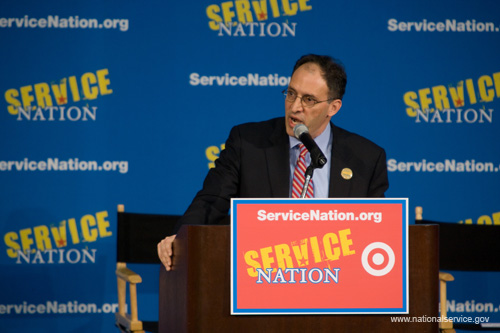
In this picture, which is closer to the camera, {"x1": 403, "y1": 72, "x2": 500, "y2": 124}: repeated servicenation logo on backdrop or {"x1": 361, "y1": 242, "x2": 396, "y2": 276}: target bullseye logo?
{"x1": 361, "y1": 242, "x2": 396, "y2": 276}: target bullseye logo

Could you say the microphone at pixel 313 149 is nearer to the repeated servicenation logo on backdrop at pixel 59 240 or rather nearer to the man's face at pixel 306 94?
the man's face at pixel 306 94

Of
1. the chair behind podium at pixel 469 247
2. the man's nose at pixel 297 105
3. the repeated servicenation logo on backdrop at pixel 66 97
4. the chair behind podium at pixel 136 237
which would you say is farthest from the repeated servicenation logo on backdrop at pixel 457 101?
the repeated servicenation logo on backdrop at pixel 66 97

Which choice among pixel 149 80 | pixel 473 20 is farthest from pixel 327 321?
pixel 473 20

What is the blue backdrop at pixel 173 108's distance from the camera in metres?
4.39

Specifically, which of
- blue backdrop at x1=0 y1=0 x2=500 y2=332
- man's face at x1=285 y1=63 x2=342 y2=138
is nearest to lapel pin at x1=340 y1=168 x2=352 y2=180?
man's face at x1=285 y1=63 x2=342 y2=138

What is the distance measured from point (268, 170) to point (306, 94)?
0.37 m

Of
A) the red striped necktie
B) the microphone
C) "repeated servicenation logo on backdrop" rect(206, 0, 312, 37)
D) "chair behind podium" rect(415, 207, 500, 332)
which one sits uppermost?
"repeated servicenation logo on backdrop" rect(206, 0, 312, 37)

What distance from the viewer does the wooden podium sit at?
6.27 feet

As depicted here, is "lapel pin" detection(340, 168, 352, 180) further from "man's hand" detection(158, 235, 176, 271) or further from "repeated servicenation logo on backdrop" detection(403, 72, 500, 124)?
"repeated servicenation logo on backdrop" detection(403, 72, 500, 124)

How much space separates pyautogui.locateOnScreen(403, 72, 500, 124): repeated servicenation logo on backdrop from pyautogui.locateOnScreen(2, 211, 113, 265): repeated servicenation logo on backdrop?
227 cm

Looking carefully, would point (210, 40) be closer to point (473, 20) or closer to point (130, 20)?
point (130, 20)

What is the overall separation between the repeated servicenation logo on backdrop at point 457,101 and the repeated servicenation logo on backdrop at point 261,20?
966mm

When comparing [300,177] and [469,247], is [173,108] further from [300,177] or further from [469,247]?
[469,247]

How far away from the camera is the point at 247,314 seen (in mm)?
1903
